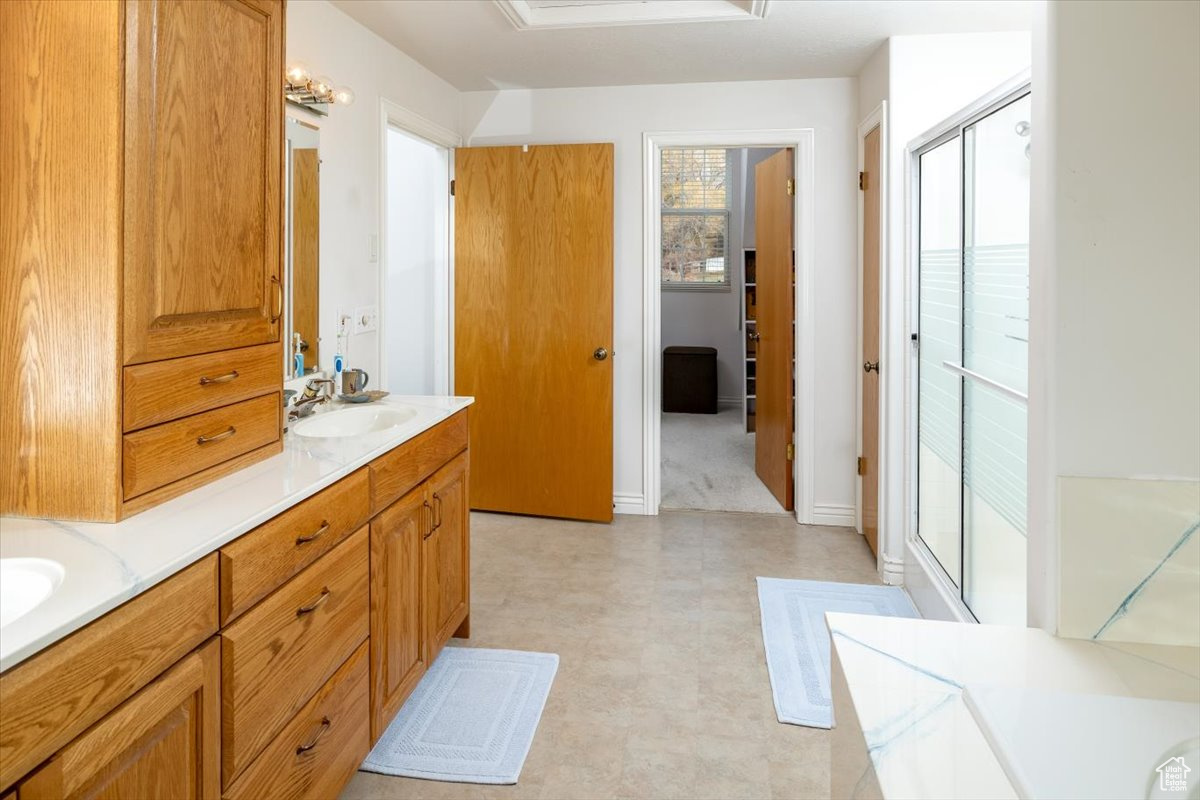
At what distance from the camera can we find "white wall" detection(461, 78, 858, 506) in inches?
156

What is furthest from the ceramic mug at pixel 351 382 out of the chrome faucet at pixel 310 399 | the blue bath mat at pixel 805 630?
the blue bath mat at pixel 805 630

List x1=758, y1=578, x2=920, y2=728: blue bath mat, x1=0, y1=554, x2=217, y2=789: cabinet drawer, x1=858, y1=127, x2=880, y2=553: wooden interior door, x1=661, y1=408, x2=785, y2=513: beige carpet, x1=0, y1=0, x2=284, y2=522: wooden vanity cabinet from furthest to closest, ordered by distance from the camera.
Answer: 1. x1=661, y1=408, x2=785, y2=513: beige carpet
2. x1=858, y1=127, x2=880, y2=553: wooden interior door
3. x1=758, y1=578, x2=920, y2=728: blue bath mat
4. x1=0, y1=0, x2=284, y2=522: wooden vanity cabinet
5. x1=0, y1=554, x2=217, y2=789: cabinet drawer

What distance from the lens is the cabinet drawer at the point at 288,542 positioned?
4.38ft

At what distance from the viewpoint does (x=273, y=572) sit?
4.79 ft

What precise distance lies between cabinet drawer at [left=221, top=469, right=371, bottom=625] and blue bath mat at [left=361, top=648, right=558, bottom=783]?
707mm

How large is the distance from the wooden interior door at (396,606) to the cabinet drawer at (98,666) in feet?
2.32

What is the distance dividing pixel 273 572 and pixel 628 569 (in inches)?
86.5

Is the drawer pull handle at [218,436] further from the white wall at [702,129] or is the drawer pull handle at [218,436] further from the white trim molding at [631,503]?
the white trim molding at [631,503]

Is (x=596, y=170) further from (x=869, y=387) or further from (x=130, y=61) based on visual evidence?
(x=130, y=61)

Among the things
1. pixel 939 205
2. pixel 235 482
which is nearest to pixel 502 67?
pixel 939 205

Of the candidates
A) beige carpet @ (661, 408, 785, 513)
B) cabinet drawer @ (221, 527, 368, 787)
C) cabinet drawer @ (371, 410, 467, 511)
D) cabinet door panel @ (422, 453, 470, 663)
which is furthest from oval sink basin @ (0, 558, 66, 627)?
beige carpet @ (661, 408, 785, 513)

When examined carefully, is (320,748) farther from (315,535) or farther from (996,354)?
(996,354)

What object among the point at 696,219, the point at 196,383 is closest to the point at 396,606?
the point at 196,383

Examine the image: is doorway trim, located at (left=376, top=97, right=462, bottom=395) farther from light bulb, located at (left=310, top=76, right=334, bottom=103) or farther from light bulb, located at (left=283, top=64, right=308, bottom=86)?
light bulb, located at (left=283, top=64, right=308, bottom=86)
